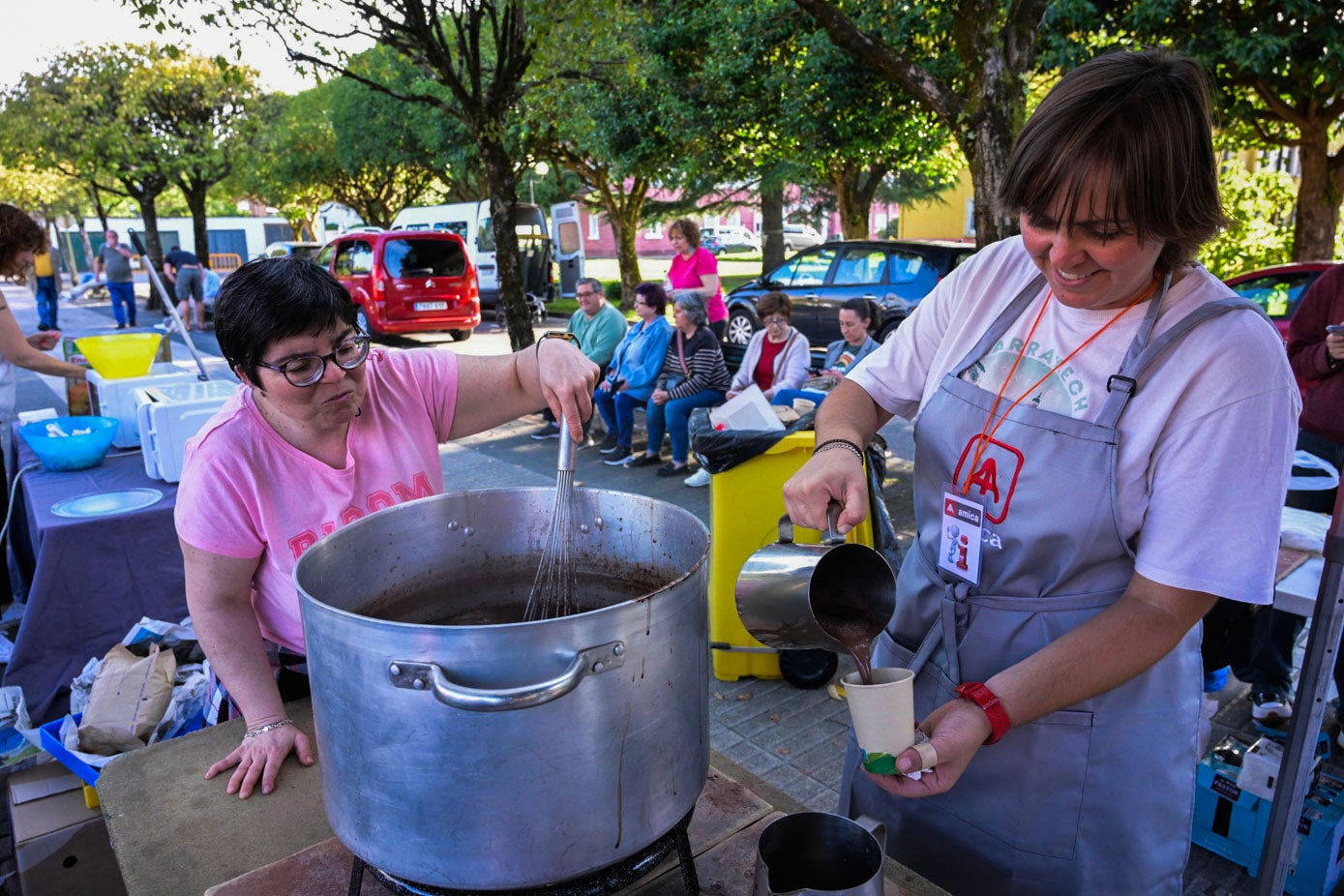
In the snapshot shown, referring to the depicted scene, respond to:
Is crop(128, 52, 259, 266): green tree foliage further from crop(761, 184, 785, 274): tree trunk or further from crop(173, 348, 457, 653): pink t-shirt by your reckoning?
crop(173, 348, 457, 653): pink t-shirt

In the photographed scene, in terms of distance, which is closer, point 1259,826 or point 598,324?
point 1259,826

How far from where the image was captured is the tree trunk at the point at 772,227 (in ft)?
55.5

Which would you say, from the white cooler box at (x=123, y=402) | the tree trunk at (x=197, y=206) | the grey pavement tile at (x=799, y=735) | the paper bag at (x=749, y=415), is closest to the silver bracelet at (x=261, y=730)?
the grey pavement tile at (x=799, y=735)

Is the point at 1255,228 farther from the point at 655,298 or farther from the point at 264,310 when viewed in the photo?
the point at 264,310

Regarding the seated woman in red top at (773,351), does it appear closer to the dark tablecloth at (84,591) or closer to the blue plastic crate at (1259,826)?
the blue plastic crate at (1259,826)

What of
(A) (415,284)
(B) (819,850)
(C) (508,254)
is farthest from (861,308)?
(A) (415,284)

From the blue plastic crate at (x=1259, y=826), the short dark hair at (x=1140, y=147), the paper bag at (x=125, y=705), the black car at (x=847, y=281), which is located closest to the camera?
the short dark hair at (x=1140, y=147)

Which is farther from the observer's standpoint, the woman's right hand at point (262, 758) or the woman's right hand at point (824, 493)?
the woman's right hand at point (262, 758)

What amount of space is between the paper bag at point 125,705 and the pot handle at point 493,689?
5.51 feet

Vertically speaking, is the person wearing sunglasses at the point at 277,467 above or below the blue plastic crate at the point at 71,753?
above

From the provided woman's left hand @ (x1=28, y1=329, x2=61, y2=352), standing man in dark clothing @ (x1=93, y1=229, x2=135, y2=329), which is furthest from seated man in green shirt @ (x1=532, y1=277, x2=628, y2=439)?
standing man in dark clothing @ (x1=93, y1=229, x2=135, y2=329)

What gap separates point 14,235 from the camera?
425 centimetres

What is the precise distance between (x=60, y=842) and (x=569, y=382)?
6.33 feet

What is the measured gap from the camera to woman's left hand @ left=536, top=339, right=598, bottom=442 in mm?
1470
